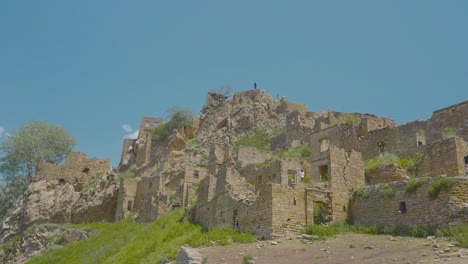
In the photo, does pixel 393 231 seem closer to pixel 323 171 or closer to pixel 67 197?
pixel 323 171

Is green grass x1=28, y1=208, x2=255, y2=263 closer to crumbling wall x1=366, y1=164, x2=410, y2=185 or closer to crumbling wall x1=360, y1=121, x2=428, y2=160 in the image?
crumbling wall x1=366, y1=164, x2=410, y2=185

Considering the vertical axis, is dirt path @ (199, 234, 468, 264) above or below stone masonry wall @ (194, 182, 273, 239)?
below

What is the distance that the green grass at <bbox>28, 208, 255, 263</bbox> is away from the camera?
22359mm

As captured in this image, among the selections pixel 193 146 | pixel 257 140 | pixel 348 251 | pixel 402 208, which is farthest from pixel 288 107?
pixel 348 251

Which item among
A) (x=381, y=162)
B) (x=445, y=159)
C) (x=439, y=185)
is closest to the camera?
(x=439, y=185)

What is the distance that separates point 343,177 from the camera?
2214cm

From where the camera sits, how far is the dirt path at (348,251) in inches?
551

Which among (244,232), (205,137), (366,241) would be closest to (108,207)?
(205,137)

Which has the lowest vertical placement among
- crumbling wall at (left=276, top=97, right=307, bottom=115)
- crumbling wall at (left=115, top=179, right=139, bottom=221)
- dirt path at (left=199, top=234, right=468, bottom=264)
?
dirt path at (left=199, top=234, right=468, bottom=264)

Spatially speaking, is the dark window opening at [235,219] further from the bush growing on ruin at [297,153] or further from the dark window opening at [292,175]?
the bush growing on ruin at [297,153]

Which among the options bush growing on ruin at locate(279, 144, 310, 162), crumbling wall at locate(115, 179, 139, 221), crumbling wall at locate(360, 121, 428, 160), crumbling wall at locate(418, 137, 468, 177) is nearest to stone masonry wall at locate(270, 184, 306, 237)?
crumbling wall at locate(418, 137, 468, 177)

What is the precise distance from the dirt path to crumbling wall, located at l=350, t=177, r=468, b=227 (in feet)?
4.04

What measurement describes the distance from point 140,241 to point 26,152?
32913 millimetres

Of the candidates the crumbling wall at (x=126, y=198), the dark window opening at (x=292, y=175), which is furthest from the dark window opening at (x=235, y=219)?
the crumbling wall at (x=126, y=198)
